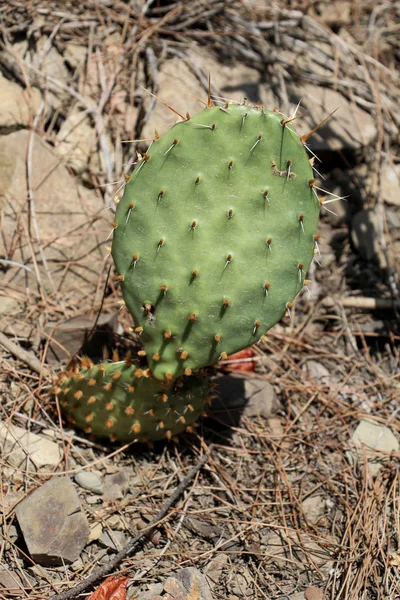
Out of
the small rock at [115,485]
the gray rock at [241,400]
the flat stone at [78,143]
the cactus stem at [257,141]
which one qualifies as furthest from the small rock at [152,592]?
the flat stone at [78,143]

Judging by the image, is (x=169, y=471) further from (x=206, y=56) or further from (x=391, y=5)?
(x=391, y=5)

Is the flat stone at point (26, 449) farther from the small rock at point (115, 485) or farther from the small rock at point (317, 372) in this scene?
the small rock at point (317, 372)

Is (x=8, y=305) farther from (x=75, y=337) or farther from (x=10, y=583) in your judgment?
(x=10, y=583)

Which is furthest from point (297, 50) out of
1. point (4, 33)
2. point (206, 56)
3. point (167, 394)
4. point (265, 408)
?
point (167, 394)

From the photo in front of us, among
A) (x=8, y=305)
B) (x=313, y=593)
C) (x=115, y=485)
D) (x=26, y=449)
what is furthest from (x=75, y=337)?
(x=313, y=593)

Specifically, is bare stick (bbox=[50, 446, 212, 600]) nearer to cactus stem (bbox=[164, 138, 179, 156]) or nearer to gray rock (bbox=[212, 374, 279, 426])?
gray rock (bbox=[212, 374, 279, 426])

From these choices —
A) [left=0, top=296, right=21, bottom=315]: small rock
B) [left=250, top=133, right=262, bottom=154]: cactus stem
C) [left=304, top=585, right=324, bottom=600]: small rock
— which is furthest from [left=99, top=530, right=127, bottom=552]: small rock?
[left=250, top=133, right=262, bottom=154]: cactus stem
